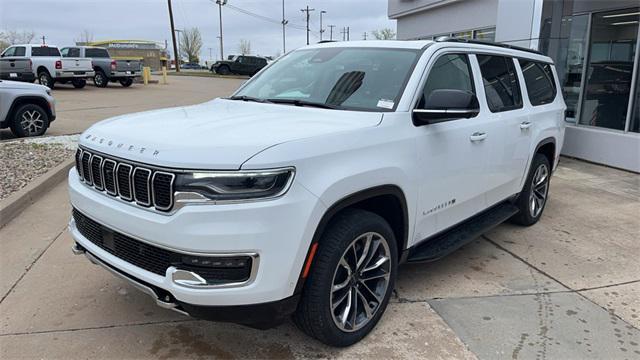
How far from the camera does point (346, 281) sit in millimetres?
3004

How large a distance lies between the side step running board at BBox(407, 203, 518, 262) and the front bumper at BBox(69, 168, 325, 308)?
129 cm

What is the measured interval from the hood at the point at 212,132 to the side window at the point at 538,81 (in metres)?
2.62

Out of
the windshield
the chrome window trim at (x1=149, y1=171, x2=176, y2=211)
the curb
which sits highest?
the windshield

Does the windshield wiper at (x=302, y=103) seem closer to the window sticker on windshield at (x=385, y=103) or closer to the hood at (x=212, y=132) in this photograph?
the hood at (x=212, y=132)

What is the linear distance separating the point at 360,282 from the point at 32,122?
934cm

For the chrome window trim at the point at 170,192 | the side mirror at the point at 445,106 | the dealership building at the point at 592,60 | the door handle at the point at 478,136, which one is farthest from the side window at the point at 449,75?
the dealership building at the point at 592,60

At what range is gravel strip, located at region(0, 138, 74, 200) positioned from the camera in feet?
20.5

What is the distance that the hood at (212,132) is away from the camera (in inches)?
97.0

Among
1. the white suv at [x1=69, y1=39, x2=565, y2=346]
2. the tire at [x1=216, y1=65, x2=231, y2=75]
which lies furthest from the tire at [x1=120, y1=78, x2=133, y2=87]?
the white suv at [x1=69, y1=39, x2=565, y2=346]

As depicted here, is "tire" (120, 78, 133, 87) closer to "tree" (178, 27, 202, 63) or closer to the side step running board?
the side step running board

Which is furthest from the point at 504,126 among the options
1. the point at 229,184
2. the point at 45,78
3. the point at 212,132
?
the point at 45,78

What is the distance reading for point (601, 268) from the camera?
14.7 ft

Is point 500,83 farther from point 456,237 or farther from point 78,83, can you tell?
point 78,83

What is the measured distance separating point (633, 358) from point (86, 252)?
3395 mm
